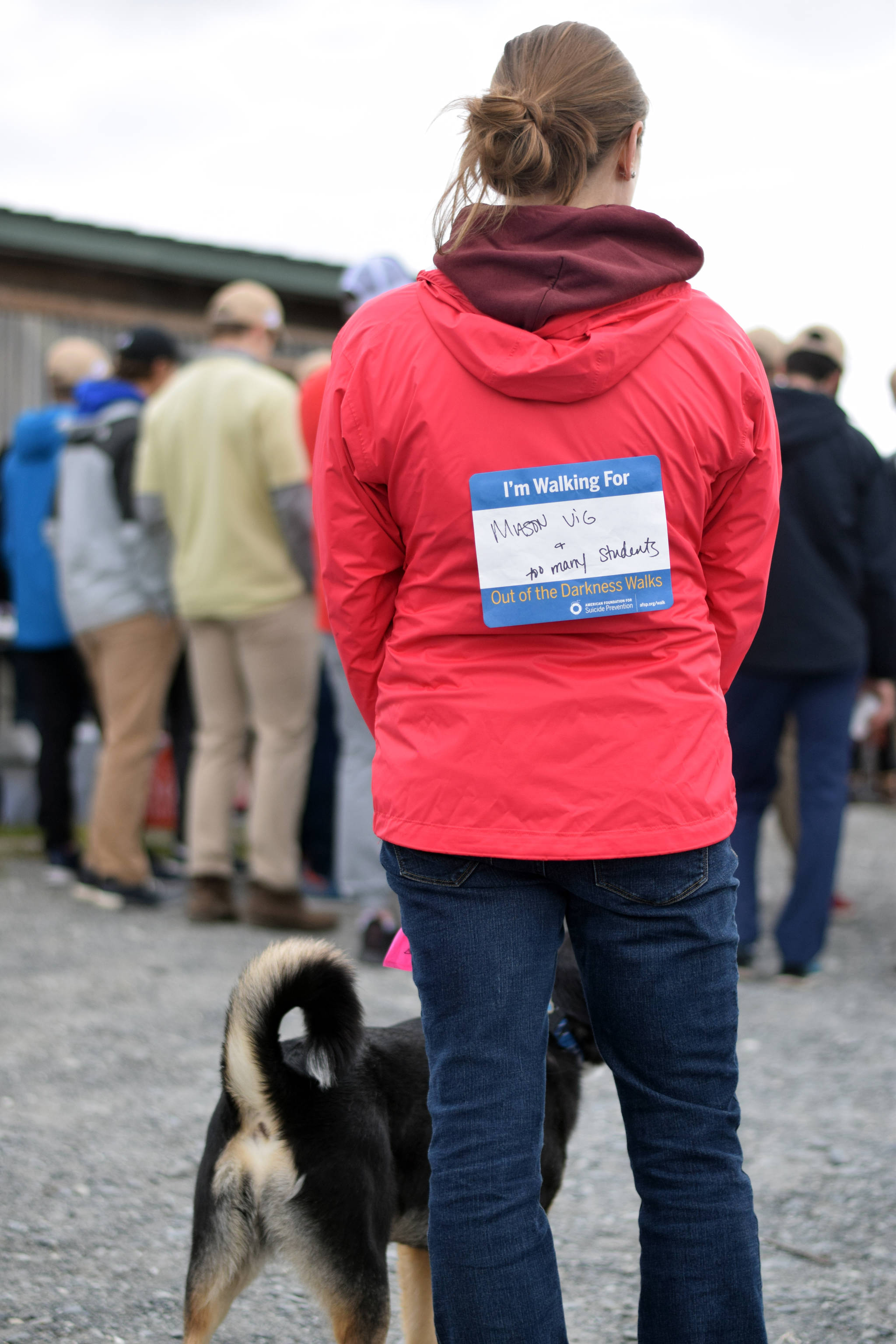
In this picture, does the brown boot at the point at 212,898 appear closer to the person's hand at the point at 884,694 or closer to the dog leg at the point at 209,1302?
the person's hand at the point at 884,694

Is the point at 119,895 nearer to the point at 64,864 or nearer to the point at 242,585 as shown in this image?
the point at 64,864

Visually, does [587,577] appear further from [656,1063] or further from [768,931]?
[768,931]

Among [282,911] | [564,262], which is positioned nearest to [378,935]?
[282,911]

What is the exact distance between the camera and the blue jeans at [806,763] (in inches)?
180

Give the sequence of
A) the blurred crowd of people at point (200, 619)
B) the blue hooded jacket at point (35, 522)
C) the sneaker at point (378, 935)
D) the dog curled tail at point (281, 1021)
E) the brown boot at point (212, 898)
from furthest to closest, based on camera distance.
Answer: the blue hooded jacket at point (35, 522) → the brown boot at point (212, 898) → the blurred crowd of people at point (200, 619) → the sneaker at point (378, 935) → the dog curled tail at point (281, 1021)

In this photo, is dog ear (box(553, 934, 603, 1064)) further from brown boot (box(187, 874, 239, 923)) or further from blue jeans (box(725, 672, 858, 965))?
brown boot (box(187, 874, 239, 923))

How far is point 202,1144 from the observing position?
316 centimetres

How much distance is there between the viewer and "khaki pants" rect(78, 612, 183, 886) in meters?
5.52

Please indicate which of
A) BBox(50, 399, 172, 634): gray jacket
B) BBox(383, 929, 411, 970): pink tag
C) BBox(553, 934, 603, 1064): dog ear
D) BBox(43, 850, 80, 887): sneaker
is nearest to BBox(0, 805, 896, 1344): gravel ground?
BBox(553, 934, 603, 1064): dog ear

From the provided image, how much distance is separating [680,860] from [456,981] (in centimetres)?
30

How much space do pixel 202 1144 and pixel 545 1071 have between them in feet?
5.79

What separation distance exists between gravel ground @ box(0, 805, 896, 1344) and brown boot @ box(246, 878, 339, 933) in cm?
8

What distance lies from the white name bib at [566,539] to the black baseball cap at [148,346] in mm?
4598

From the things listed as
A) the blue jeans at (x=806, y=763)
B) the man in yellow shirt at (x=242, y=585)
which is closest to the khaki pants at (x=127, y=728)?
the man in yellow shirt at (x=242, y=585)
